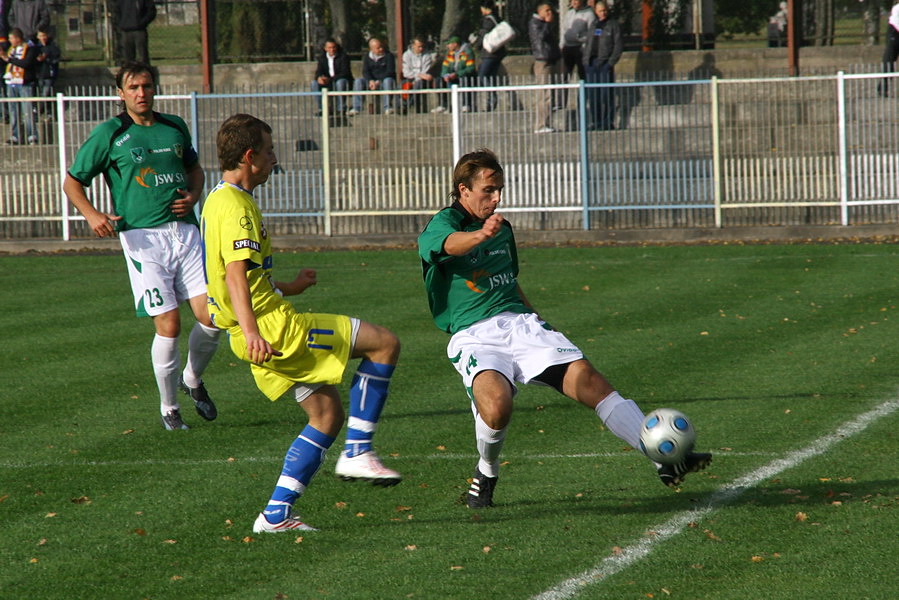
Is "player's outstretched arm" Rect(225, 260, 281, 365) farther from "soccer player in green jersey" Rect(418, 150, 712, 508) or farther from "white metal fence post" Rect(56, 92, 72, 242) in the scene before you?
"white metal fence post" Rect(56, 92, 72, 242)

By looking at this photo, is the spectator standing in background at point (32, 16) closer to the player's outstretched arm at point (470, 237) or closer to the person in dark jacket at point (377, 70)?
the person in dark jacket at point (377, 70)

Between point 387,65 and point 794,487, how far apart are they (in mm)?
18611

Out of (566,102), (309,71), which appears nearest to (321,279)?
(566,102)

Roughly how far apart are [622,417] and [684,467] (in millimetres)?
360

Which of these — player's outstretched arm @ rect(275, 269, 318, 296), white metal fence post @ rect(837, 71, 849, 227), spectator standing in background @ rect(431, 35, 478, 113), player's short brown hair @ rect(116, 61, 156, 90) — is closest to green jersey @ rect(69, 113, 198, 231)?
player's short brown hair @ rect(116, 61, 156, 90)

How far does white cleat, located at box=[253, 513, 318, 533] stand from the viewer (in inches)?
221

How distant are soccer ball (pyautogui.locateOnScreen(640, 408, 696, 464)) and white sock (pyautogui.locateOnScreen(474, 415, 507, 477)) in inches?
28.1

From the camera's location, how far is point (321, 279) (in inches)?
657

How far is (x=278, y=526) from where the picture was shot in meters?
5.61

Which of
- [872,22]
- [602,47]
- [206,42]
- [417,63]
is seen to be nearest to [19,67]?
[206,42]

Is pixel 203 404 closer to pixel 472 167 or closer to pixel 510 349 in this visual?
pixel 510 349

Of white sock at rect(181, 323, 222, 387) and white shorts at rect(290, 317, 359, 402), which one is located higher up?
white shorts at rect(290, 317, 359, 402)

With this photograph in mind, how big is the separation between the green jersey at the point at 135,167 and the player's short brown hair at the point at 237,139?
274cm

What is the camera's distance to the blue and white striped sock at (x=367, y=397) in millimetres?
5809
